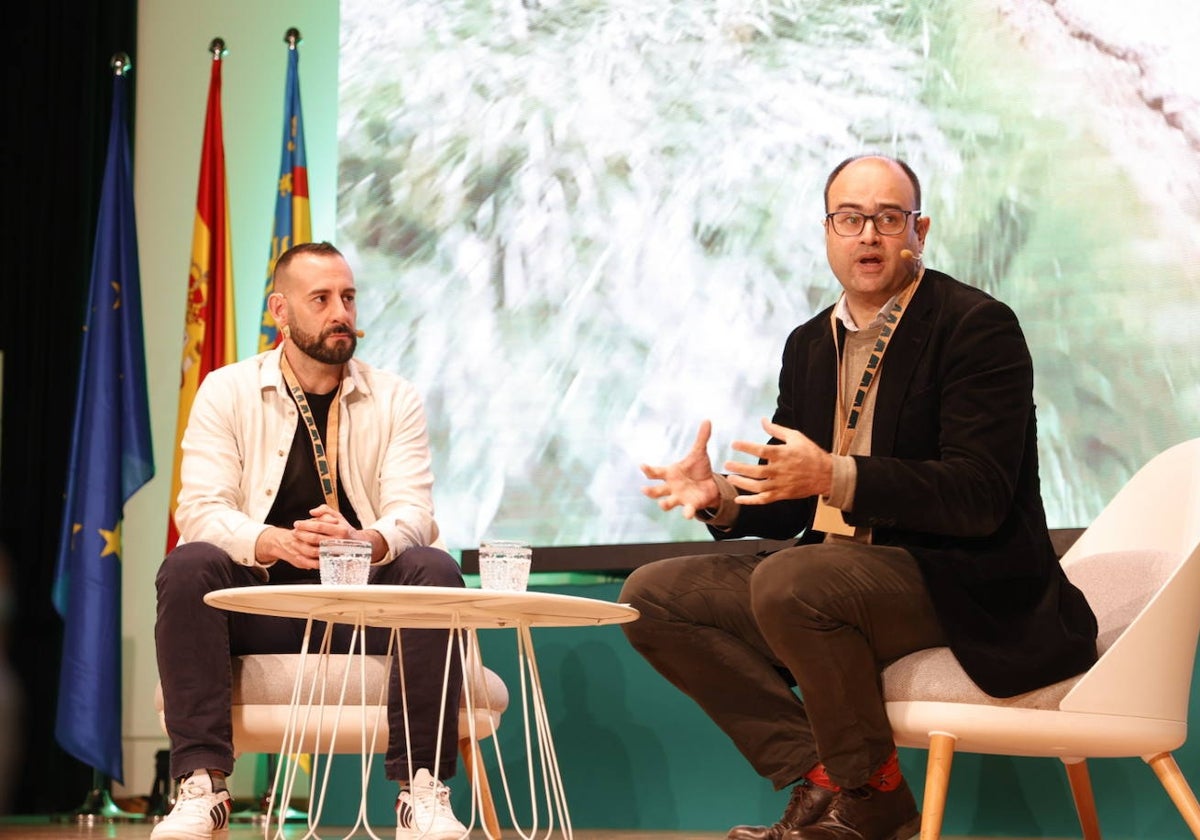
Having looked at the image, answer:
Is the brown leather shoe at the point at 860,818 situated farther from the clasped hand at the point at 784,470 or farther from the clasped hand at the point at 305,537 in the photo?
the clasped hand at the point at 305,537

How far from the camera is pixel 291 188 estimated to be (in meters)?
4.71

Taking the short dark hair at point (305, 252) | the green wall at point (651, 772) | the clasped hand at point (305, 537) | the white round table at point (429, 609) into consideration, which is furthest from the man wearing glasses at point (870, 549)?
the short dark hair at point (305, 252)

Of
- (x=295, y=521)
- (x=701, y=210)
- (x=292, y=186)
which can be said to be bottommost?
(x=295, y=521)

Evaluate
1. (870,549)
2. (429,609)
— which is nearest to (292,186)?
(429,609)

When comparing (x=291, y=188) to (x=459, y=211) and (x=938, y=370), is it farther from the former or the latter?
(x=938, y=370)

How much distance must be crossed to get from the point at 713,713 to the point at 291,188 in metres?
2.65

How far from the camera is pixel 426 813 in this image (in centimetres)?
276

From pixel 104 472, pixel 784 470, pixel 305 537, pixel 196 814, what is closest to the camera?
pixel 784 470

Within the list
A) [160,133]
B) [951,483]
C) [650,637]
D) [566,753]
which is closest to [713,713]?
[650,637]

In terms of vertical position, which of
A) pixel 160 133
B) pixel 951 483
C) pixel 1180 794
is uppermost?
pixel 160 133

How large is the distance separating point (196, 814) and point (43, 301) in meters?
2.98

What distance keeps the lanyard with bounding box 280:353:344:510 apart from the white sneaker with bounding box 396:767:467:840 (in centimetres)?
77

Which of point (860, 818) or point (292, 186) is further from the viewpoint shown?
point (292, 186)

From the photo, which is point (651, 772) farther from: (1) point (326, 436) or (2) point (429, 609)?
(2) point (429, 609)
